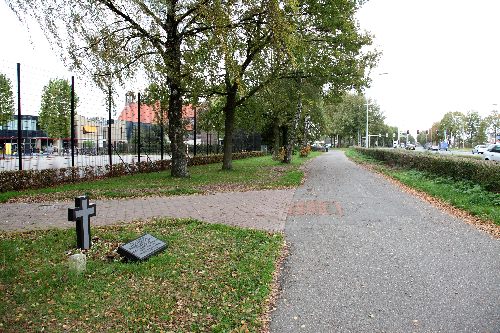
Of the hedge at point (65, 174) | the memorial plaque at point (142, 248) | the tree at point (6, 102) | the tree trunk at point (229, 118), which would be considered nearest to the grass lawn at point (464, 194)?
the memorial plaque at point (142, 248)

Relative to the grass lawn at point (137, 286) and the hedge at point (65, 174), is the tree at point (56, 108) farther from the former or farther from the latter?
the grass lawn at point (137, 286)

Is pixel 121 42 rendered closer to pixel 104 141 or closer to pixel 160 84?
pixel 160 84

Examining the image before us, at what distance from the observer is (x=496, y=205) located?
9938 mm

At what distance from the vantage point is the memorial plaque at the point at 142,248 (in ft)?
18.0

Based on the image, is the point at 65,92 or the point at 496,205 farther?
the point at 65,92

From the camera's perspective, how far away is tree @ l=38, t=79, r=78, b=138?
49.7 feet

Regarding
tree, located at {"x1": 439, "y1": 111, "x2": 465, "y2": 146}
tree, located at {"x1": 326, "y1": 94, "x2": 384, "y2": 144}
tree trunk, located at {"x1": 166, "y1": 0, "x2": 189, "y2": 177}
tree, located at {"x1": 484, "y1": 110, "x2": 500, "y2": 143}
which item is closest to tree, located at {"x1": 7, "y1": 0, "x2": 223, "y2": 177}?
tree trunk, located at {"x1": 166, "y1": 0, "x2": 189, "y2": 177}

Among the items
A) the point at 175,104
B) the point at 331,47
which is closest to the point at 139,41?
the point at 175,104

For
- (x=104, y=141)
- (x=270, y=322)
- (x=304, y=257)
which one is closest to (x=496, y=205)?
(x=304, y=257)

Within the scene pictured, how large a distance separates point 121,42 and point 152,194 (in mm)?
6093

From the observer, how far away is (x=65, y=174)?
48.4 feet

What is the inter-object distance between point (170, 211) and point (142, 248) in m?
3.81

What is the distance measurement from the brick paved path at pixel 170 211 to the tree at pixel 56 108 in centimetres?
612

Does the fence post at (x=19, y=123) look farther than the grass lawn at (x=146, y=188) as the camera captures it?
Yes
